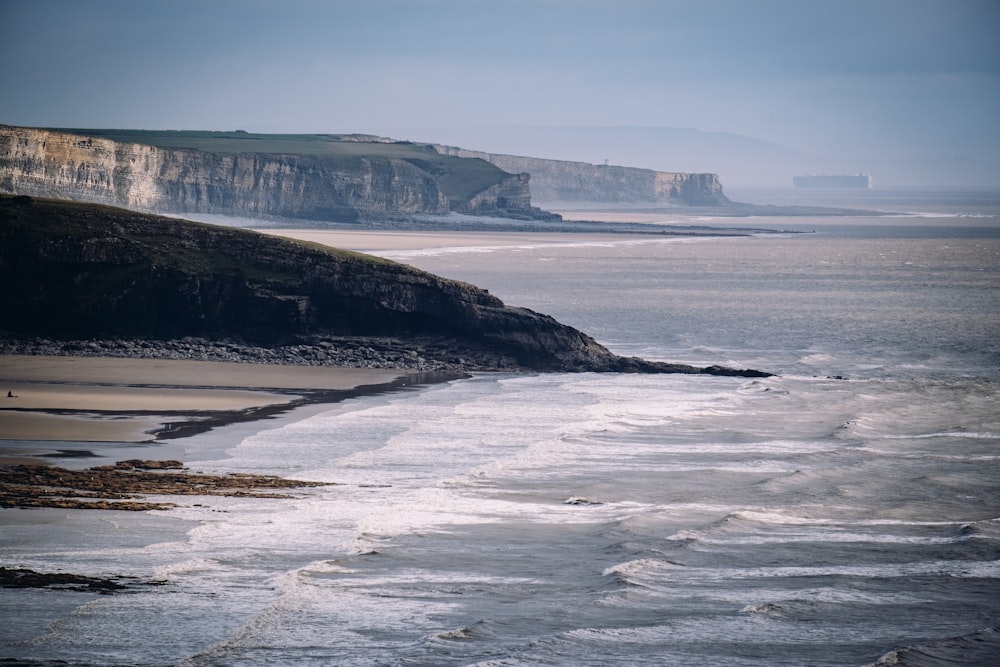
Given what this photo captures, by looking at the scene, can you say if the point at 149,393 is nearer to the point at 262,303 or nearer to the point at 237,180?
the point at 262,303

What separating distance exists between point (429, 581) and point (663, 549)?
4200mm

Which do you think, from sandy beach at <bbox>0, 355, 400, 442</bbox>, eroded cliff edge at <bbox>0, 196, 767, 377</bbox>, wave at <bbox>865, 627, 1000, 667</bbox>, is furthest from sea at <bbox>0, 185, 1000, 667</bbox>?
eroded cliff edge at <bbox>0, 196, 767, 377</bbox>

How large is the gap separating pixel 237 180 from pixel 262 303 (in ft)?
392

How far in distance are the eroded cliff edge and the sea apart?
244cm

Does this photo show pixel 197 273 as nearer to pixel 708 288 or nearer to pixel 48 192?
pixel 708 288

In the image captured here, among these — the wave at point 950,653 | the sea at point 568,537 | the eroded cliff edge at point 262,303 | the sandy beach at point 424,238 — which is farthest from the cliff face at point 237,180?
the wave at point 950,653

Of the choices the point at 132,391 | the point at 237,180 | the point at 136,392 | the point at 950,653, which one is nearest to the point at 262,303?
the point at 132,391

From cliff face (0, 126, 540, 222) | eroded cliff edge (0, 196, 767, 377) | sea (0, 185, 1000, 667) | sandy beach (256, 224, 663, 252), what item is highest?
cliff face (0, 126, 540, 222)

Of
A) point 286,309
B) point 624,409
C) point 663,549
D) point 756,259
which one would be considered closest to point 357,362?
point 286,309

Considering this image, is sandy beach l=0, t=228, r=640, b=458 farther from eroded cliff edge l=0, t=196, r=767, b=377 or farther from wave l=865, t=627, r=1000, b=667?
wave l=865, t=627, r=1000, b=667

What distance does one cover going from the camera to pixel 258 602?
55.9 ft

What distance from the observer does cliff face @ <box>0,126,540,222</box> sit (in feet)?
387

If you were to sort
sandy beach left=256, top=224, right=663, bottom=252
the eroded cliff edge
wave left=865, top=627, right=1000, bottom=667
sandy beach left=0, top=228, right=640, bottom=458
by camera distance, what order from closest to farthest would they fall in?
1. wave left=865, top=627, right=1000, bottom=667
2. sandy beach left=0, top=228, right=640, bottom=458
3. the eroded cliff edge
4. sandy beach left=256, top=224, right=663, bottom=252

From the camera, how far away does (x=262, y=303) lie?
146ft
